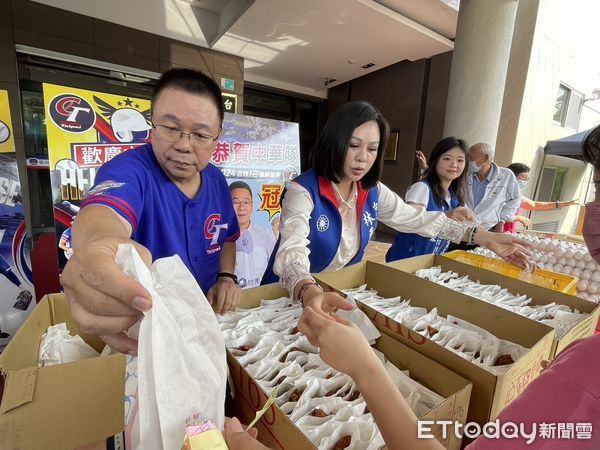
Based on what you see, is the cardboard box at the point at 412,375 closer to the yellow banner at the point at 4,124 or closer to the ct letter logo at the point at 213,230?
the ct letter logo at the point at 213,230

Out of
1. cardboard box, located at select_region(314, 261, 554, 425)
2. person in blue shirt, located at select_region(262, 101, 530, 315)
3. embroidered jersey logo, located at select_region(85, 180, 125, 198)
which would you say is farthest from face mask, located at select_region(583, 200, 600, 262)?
embroidered jersey logo, located at select_region(85, 180, 125, 198)

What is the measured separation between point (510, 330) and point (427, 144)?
536 cm

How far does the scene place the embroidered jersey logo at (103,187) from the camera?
0.86 m

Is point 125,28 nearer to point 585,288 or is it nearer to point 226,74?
point 226,74

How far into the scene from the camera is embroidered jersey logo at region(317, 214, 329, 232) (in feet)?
4.61

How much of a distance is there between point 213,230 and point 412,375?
0.88m

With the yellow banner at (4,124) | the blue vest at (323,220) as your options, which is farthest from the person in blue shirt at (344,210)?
the yellow banner at (4,124)

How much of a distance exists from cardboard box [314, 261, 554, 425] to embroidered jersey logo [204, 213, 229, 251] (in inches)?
17.7

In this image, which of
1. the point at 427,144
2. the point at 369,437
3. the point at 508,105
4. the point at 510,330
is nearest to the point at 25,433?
the point at 369,437

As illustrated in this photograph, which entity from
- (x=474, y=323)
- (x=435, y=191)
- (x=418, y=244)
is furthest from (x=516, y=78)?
(x=474, y=323)

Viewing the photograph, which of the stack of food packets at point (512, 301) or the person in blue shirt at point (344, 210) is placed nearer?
the stack of food packets at point (512, 301)

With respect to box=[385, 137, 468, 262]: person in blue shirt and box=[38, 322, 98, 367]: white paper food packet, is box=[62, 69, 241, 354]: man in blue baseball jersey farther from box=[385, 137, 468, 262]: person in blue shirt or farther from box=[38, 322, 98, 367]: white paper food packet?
box=[385, 137, 468, 262]: person in blue shirt

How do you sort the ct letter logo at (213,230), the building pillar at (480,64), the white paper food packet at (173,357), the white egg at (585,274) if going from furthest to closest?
1. the building pillar at (480,64)
2. the white egg at (585,274)
3. the ct letter logo at (213,230)
4. the white paper food packet at (173,357)

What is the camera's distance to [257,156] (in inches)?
109
